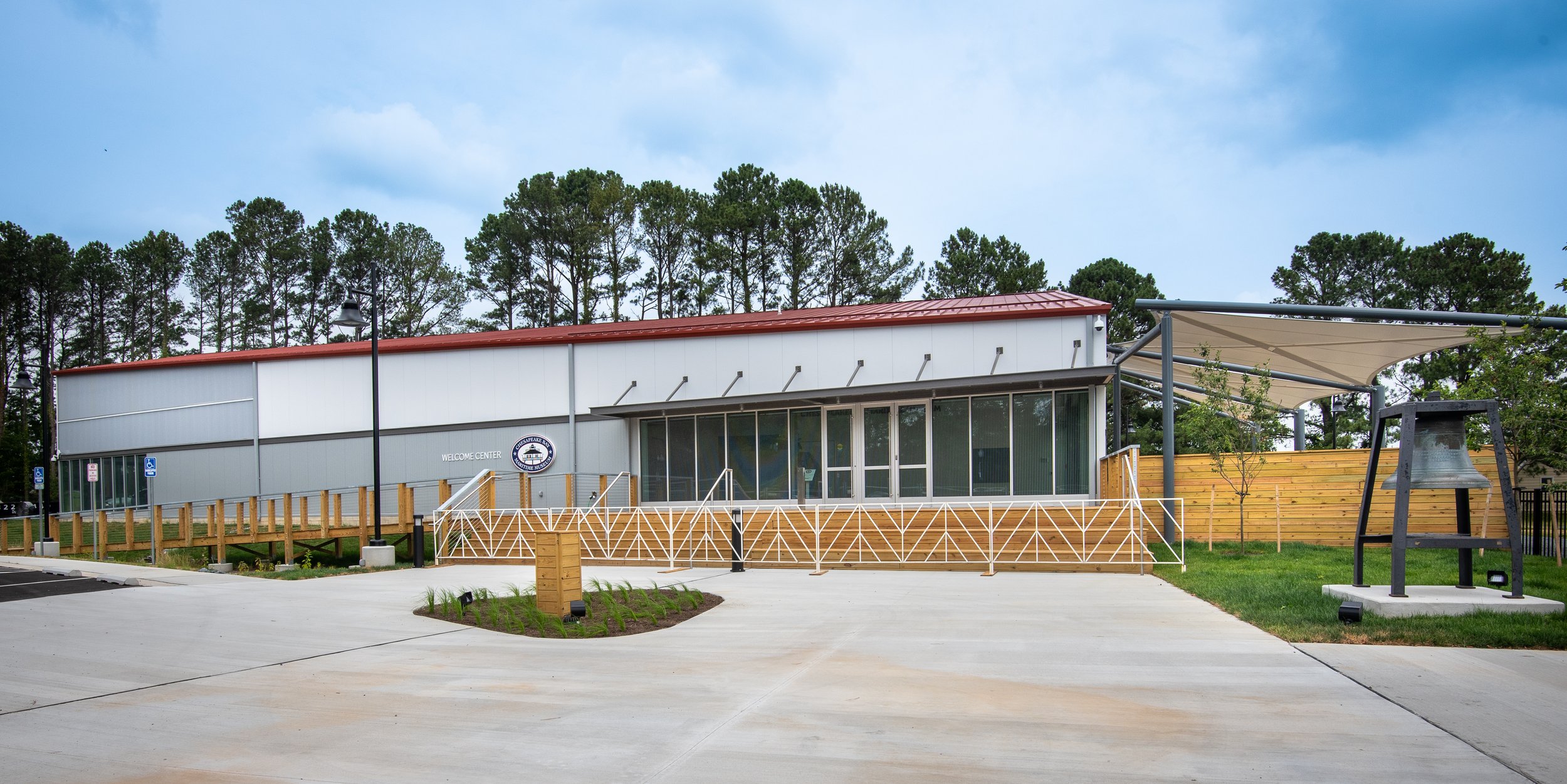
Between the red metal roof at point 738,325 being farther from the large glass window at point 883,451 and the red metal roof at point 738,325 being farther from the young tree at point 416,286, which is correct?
the young tree at point 416,286

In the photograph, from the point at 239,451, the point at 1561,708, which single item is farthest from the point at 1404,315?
the point at 239,451

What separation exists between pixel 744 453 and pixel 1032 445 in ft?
22.2

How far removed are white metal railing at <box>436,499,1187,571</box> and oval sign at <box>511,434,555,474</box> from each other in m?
3.70

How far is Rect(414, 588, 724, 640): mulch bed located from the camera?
943 cm

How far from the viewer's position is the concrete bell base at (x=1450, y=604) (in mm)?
8836

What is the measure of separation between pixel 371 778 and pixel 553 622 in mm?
4972

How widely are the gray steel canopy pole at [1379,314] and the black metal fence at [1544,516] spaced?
2814 mm

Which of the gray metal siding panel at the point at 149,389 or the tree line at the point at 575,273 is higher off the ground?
the tree line at the point at 575,273

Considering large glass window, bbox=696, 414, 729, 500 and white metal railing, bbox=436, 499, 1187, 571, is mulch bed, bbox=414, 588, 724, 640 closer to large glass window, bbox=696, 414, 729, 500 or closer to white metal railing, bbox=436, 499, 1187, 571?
white metal railing, bbox=436, 499, 1187, 571

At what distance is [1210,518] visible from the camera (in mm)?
18672

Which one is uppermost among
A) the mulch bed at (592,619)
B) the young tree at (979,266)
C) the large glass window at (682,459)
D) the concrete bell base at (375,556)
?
the young tree at (979,266)

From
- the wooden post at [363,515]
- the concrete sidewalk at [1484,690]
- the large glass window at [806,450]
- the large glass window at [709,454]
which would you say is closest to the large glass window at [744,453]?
the large glass window at [709,454]

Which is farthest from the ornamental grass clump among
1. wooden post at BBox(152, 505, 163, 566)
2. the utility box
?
wooden post at BBox(152, 505, 163, 566)

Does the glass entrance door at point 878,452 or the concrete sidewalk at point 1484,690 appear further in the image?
the glass entrance door at point 878,452
